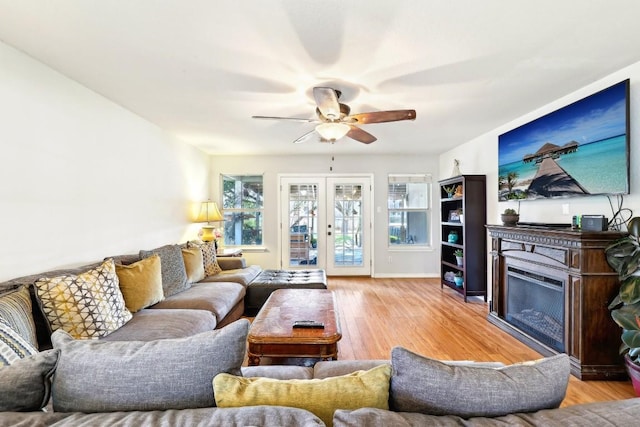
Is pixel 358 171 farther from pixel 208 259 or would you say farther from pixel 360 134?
pixel 208 259

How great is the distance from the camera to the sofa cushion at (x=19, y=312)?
4.81 ft

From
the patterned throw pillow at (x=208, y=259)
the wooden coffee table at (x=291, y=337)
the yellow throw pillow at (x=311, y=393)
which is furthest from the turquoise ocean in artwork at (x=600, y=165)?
the patterned throw pillow at (x=208, y=259)

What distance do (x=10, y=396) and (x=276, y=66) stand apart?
224 cm

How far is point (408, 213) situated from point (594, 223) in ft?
11.8

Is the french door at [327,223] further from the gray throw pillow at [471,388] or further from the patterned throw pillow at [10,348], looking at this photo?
the gray throw pillow at [471,388]

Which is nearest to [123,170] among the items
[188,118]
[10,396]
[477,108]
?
[188,118]

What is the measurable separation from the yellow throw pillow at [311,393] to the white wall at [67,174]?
2155 millimetres

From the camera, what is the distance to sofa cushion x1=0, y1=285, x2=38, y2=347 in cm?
146

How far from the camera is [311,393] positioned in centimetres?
85

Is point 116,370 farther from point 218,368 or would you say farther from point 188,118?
point 188,118

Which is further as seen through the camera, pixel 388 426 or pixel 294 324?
pixel 294 324

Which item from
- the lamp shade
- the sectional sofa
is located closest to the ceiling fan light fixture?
the sectional sofa

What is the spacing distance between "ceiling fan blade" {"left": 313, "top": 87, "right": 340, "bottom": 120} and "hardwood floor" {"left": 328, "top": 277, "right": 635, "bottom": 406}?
2.13 meters

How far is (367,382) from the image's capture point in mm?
875
